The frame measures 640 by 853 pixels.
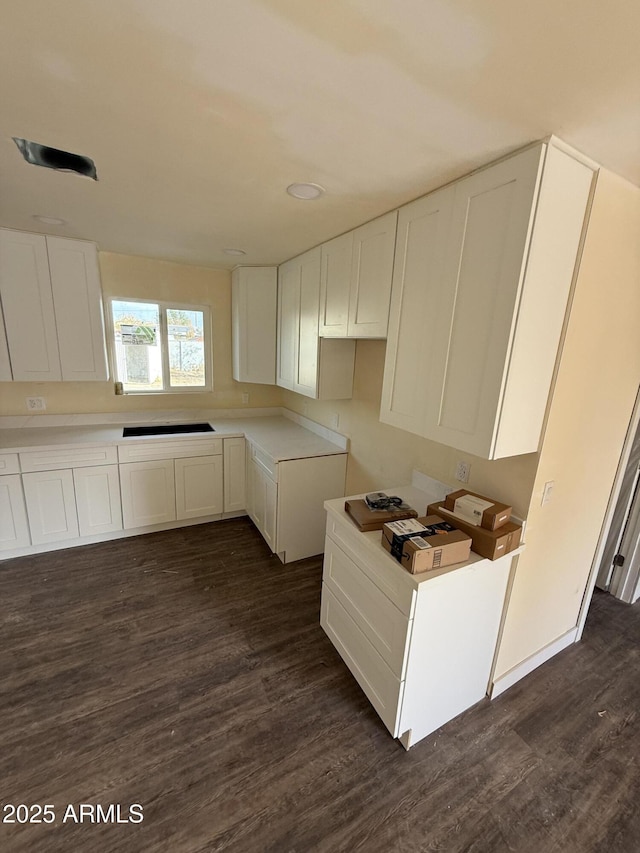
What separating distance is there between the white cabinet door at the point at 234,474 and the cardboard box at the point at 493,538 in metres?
2.17

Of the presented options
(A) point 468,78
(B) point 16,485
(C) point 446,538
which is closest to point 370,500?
(C) point 446,538

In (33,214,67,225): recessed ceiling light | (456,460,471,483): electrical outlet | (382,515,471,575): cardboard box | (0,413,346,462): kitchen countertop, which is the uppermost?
(33,214,67,225): recessed ceiling light

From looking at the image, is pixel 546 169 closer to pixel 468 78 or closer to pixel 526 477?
pixel 468 78

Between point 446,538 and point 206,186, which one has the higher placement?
point 206,186

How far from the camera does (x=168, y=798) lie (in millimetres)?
1341

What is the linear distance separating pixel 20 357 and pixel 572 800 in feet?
13.3

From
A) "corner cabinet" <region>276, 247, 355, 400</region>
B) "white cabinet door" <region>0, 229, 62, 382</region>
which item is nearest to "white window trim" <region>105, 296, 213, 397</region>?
"white cabinet door" <region>0, 229, 62, 382</region>

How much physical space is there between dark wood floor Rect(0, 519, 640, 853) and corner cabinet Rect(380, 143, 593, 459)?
1357mm

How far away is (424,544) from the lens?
1.39 meters

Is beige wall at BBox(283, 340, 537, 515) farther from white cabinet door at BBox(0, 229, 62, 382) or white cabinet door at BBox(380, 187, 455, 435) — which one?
white cabinet door at BBox(0, 229, 62, 382)

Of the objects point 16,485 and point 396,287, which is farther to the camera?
point 16,485

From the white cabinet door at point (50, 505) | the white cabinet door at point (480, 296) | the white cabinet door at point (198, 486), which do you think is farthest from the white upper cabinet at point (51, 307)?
the white cabinet door at point (480, 296)

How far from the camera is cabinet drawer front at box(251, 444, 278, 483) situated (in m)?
2.59

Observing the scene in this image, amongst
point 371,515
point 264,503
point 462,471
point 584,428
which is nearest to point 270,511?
point 264,503
